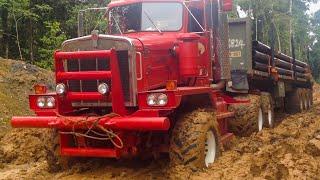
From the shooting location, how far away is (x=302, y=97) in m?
19.2

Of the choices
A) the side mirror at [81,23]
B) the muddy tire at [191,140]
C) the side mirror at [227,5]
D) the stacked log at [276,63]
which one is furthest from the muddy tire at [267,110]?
the side mirror at [81,23]

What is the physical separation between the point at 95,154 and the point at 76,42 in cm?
166

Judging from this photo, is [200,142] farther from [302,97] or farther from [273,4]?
[273,4]

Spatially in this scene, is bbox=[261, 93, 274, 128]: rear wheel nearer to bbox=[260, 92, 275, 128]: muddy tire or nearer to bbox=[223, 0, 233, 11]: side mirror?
bbox=[260, 92, 275, 128]: muddy tire

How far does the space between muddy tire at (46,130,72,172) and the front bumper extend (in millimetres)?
450

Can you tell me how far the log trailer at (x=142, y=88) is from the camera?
22.9 ft

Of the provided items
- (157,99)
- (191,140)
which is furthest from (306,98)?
(157,99)

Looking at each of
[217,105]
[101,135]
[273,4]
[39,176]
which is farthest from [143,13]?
[273,4]

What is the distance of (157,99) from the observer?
684 cm

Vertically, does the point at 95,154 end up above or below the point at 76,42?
below

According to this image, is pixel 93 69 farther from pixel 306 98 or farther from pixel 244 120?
pixel 306 98

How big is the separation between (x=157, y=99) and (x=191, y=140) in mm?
783

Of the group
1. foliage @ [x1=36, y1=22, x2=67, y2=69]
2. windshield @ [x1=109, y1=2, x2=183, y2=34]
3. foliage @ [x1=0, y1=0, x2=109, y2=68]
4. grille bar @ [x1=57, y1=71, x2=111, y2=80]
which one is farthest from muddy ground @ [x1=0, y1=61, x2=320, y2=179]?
foliage @ [x1=0, y1=0, x2=109, y2=68]

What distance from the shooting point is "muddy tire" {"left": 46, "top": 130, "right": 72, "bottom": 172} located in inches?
305
